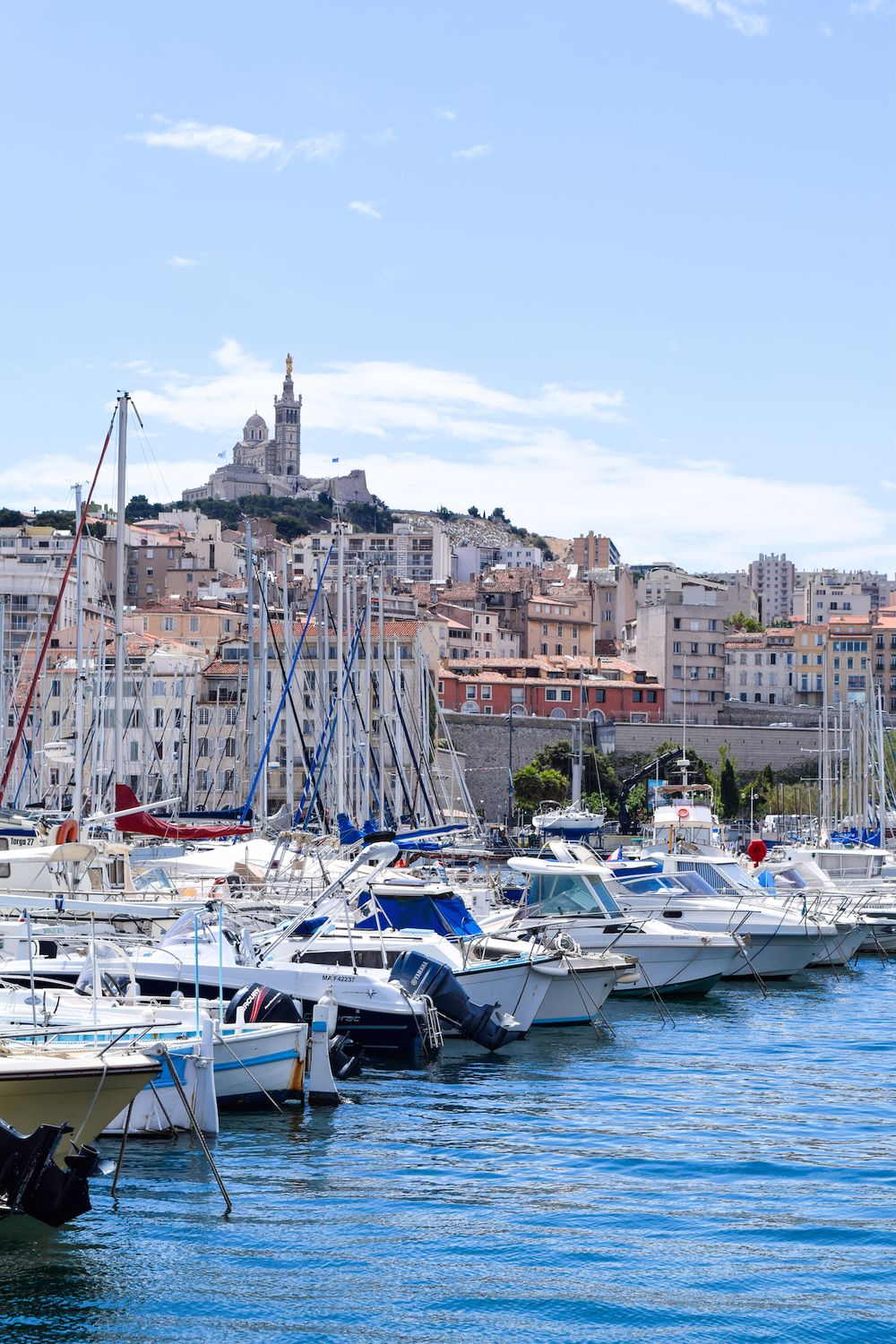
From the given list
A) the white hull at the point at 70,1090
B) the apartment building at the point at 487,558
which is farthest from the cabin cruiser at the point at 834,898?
the apartment building at the point at 487,558

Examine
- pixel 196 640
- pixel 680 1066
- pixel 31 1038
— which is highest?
pixel 196 640

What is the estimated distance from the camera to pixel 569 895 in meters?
26.9

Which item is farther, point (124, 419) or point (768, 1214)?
point (124, 419)

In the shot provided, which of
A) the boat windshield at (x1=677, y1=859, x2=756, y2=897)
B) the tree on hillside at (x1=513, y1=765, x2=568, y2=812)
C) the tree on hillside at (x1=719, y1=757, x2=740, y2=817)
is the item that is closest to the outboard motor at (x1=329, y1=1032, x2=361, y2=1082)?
the boat windshield at (x1=677, y1=859, x2=756, y2=897)

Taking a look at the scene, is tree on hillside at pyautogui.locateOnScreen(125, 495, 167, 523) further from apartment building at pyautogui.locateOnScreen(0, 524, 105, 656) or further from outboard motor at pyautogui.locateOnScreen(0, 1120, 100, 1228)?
outboard motor at pyautogui.locateOnScreen(0, 1120, 100, 1228)

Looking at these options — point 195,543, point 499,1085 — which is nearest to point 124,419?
point 499,1085

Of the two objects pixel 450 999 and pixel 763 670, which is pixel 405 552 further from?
pixel 450 999

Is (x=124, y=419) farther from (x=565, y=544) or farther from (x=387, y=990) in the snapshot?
(x=565, y=544)

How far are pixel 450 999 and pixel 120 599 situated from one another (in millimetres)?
10774

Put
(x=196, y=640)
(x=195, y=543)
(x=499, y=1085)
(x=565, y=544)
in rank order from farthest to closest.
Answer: (x=565, y=544), (x=195, y=543), (x=196, y=640), (x=499, y=1085)

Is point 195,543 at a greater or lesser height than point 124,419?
greater

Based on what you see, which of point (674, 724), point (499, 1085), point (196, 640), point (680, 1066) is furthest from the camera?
point (196, 640)

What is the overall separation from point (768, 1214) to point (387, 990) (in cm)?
730

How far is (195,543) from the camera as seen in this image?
136 m
